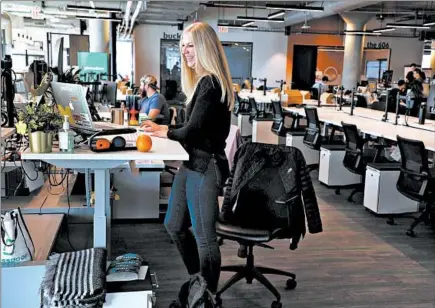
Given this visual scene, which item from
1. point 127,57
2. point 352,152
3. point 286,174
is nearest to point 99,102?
point 352,152

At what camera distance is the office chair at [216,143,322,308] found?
294 centimetres

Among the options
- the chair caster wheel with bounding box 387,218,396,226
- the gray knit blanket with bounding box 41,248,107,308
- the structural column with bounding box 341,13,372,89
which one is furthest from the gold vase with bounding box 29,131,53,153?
the structural column with bounding box 341,13,372,89

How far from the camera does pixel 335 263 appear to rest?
382cm

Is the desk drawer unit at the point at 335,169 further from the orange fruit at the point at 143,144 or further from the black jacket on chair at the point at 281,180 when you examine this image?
the orange fruit at the point at 143,144

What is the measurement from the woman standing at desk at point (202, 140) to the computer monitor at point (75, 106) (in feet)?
1.03

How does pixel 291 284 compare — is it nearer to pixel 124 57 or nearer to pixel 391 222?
pixel 391 222

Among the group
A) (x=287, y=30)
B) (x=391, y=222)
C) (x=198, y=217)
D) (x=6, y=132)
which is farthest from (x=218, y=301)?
(x=287, y=30)

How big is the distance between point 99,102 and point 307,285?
14.6 feet

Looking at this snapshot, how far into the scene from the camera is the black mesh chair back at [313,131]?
6594 millimetres

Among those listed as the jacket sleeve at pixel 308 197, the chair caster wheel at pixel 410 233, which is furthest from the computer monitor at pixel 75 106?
the chair caster wheel at pixel 410 233

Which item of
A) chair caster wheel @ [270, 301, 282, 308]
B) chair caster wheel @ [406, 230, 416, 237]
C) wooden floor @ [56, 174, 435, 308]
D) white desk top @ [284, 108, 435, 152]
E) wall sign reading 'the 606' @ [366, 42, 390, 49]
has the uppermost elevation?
wall sign reading 'the 606' @ [366, 42, 390, 49]

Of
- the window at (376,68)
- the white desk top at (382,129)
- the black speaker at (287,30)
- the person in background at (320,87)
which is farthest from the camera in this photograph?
the window at (376,68)

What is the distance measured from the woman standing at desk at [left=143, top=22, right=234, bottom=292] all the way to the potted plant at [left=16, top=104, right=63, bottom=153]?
479mm

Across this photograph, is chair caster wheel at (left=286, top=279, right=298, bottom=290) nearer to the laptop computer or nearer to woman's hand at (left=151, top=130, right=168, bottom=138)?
woman's hand at (left=151, top=130, right=168, bottom=138)
